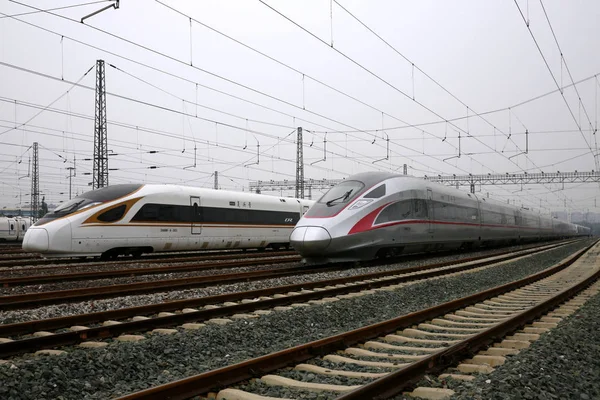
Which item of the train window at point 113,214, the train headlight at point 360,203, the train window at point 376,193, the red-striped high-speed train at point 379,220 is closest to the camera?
the red-striped high-speed train at point 379,220

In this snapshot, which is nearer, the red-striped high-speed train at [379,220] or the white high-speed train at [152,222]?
the red-striped high-speed train at [379,220]

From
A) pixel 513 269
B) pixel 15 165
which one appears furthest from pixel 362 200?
pixel 15 165

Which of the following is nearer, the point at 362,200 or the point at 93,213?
the point at 362,200

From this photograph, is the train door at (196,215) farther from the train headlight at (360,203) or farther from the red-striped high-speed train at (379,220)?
the train headlight at (360,203)

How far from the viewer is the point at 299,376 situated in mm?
4441

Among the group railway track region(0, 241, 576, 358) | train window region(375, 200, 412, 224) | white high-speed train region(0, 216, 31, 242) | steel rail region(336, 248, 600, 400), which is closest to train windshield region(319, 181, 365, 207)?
train window region(375, 200, 412, 224)

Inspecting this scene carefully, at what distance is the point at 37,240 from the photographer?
589 inches

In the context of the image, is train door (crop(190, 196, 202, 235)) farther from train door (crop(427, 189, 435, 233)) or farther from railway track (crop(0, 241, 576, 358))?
railway track (crop(0, 241, 576, 358))

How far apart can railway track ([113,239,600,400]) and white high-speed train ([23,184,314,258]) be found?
11.8 m

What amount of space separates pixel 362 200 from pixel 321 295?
5.86 meters

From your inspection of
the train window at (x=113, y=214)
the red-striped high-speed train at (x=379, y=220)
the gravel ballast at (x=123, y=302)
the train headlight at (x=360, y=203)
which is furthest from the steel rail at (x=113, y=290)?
the train window at (x=113, y=214)

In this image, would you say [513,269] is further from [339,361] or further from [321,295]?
[339,361]

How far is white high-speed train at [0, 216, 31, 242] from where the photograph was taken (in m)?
37.8

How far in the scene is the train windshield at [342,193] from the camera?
14.5 m
